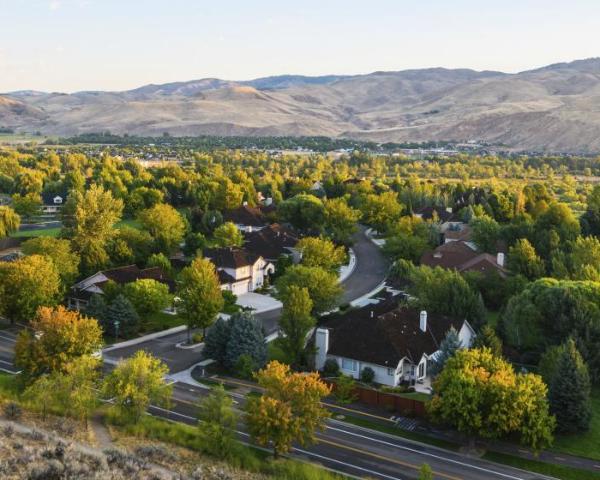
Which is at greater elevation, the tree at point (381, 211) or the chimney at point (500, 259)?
the tree at point (381, 211)

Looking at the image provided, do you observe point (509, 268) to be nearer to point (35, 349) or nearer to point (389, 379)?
point (389, 379)

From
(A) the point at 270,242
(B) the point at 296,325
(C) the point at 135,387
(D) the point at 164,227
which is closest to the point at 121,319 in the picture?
(B) the point at 296,325

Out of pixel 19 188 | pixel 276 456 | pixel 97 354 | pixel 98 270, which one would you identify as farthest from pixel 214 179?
pixel 276 456

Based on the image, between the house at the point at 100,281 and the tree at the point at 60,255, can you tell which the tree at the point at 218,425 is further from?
the tree at the point at 60,255

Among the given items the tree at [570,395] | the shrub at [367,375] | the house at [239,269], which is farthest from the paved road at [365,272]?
the tree at [570,395]

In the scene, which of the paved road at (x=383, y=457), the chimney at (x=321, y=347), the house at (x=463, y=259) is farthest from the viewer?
the house at (x=463, y=259)

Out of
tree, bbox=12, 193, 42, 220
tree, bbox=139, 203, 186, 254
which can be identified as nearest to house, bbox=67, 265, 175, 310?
tree, bbox=139, 203, 186, 254

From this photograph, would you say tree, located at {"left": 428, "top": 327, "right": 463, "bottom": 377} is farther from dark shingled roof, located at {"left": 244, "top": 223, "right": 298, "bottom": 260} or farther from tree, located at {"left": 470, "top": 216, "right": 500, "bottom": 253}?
tree, located at {"left": 470, "top": 216, "right": 500, "bottom": 253}
